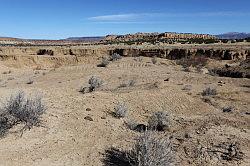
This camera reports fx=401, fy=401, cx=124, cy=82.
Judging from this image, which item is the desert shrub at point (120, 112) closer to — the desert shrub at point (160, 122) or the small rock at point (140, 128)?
the small rock at point (140, 128)

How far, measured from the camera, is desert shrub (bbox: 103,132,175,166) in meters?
7.97

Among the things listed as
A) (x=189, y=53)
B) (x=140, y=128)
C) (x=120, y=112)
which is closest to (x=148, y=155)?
(x=140, y=128)

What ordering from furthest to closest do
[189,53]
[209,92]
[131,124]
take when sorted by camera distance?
[189,53] → [209,92] → [131,124]

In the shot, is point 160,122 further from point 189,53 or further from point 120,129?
point 189,53

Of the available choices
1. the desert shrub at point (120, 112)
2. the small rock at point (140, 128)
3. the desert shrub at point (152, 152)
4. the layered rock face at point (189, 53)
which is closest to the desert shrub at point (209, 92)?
the desert shrub at point (120, 112)

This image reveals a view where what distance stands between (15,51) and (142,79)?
30.0 meters

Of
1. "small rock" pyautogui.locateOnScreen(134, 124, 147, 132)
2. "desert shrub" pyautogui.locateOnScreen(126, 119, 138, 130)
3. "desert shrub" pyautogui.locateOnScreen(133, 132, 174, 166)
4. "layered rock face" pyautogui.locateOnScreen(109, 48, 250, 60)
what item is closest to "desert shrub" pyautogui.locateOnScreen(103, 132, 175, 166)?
"desert shrub" pyautogui.locateOnScreen(133, 132, 174, 166)

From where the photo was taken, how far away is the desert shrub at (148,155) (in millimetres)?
7969

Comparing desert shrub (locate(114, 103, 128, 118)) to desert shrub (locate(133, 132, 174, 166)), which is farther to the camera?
desert shrub (locate(114, 103, 128, 118))

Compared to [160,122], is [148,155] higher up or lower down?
higher up

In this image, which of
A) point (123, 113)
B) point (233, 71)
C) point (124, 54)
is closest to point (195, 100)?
point (123, 113)

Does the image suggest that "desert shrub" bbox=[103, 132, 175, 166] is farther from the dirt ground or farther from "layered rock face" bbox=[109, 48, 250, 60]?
"layered rock face" bbox=[109, 48, 250, 60]

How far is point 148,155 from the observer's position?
797cm

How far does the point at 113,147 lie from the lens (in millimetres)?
9414
